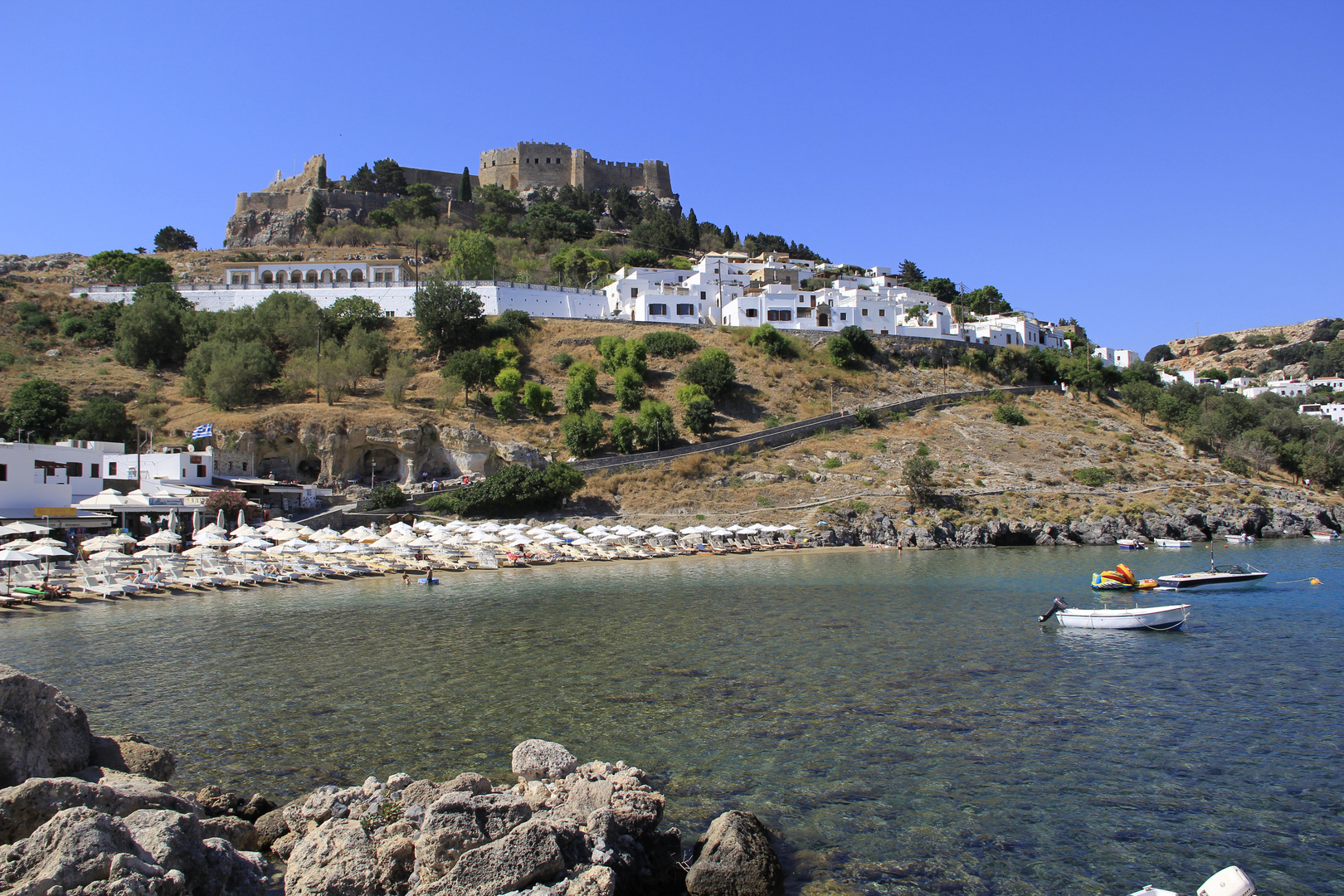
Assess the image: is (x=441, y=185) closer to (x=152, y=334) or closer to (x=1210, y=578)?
(x=152, y=334)

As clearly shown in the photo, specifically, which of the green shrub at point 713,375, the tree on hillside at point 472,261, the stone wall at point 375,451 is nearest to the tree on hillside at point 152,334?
the stone wall at point 375,451

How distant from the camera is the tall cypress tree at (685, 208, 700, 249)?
4102 inches

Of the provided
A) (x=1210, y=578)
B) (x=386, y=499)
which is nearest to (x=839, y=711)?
(x=1210, y=578)

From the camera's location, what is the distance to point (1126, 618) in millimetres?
22016

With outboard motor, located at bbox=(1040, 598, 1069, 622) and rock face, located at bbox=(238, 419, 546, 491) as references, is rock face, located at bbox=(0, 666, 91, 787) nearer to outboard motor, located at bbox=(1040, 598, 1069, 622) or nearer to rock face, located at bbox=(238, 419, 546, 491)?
outboard motor, located at bbox=(1040, 598, 1069, 622)

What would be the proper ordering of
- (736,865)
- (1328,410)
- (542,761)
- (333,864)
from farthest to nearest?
(1328,410)
(542,761)
(736,865)
(333,864)

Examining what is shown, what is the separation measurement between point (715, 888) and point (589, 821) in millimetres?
1531

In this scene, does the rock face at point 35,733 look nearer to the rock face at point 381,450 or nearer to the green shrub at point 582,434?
the rock face at point 381,450

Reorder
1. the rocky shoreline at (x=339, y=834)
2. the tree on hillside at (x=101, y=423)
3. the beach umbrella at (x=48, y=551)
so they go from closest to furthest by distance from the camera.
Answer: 1. the rocky shoreline at (x=339, y=834)
2. the beach umbrella at (x=48, y=551)
3. the tree on hillside at (x=101, y=423)

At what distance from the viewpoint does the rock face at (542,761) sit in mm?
10375

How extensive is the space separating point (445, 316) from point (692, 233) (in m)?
49.8

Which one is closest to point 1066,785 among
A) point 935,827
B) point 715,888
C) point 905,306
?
point 935,827

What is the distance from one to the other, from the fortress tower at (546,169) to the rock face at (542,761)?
113 m

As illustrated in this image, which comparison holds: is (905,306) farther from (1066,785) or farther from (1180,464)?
(1066,785)
